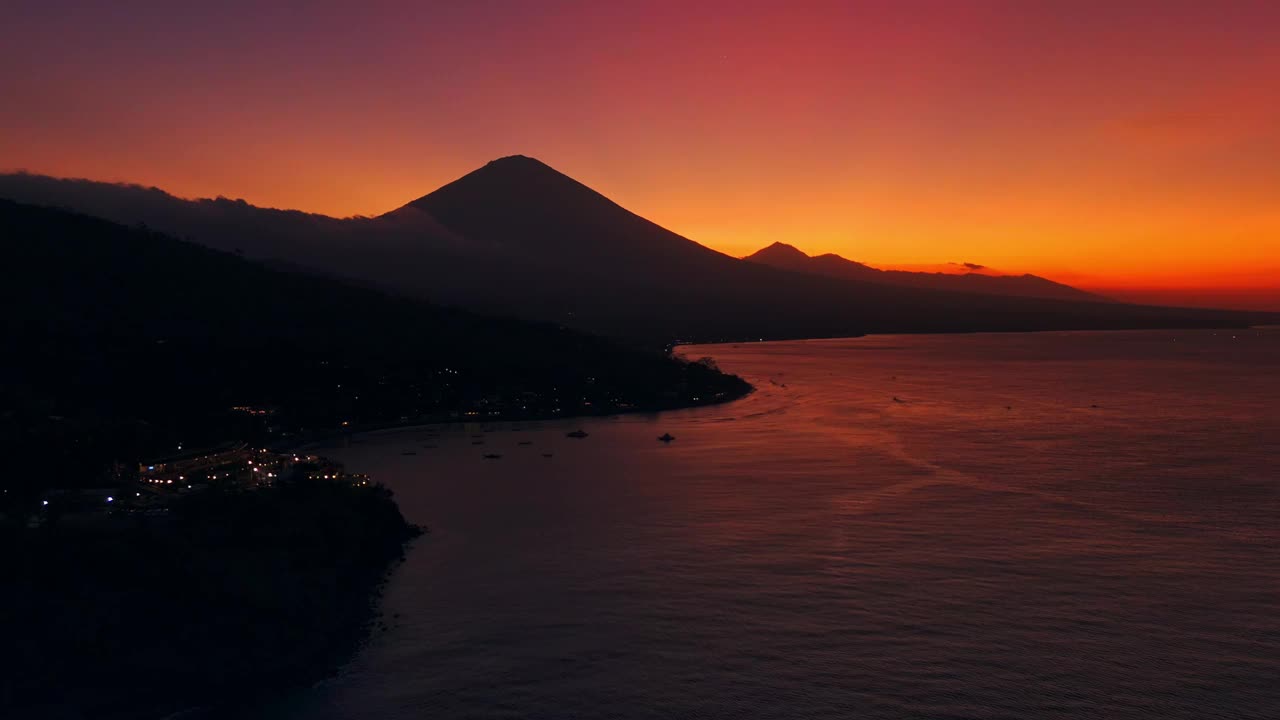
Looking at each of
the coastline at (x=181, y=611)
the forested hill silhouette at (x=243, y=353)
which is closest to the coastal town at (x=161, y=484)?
the coastline at (x=181, y=611)

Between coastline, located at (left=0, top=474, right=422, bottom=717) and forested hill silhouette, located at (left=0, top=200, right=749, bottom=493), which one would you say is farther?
forested hill silhouette, located at (left=0, top=200, right=749, bottom=493)

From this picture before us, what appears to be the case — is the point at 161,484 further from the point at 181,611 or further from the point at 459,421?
the point at 459,421

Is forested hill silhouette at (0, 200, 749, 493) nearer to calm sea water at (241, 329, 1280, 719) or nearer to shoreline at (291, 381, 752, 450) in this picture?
shoreline at (291, 381, 752, 450)

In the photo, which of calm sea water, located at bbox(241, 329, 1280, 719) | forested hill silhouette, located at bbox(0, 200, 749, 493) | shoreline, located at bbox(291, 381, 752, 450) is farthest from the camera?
shoreline, located at bbox(291, 381, 752, 450)

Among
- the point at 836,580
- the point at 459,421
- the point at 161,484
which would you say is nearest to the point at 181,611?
the point at 161,484

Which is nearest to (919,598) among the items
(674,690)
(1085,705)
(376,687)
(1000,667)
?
(1000,667)

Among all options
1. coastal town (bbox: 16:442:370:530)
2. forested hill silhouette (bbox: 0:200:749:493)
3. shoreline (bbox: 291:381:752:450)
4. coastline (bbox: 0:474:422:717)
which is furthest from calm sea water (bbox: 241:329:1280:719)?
forested hill silhouette (bbox: 0:200:749:493)
